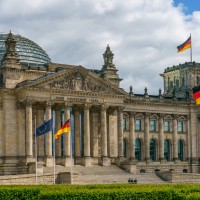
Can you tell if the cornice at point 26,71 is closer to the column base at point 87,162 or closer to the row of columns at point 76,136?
the row of columns at point 76,136

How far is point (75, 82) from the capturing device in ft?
305

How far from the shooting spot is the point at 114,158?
98.5 metres

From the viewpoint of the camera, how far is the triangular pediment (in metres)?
89.6

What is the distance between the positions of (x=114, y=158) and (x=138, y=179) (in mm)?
9692

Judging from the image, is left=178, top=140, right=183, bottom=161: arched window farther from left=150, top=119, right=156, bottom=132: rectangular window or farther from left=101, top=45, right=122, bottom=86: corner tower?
left=101, top=45, right=122, bottom=86: corner tower

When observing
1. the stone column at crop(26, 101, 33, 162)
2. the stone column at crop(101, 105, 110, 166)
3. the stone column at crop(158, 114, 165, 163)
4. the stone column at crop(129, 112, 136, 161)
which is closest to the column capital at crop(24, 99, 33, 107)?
the stone column at crop(26, 101, 33, 162)

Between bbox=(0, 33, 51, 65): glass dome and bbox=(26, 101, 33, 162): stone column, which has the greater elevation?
bbox=(0, 33, 51, 65): glass dome

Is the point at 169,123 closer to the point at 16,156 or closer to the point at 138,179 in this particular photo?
the point at 138,179

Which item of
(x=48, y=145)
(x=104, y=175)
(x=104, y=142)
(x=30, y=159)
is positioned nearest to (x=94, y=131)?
(x=104, y=142)

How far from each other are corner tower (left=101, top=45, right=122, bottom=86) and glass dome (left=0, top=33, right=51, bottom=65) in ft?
37.5

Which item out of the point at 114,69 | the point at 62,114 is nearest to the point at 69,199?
the point at 62,114

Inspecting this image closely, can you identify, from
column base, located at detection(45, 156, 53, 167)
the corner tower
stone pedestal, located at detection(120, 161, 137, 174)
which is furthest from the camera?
the corner tower

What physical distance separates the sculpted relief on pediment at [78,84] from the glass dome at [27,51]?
11.0 m

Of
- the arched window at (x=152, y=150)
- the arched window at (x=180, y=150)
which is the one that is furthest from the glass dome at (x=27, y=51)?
the arched window at (x=180, y=150)
